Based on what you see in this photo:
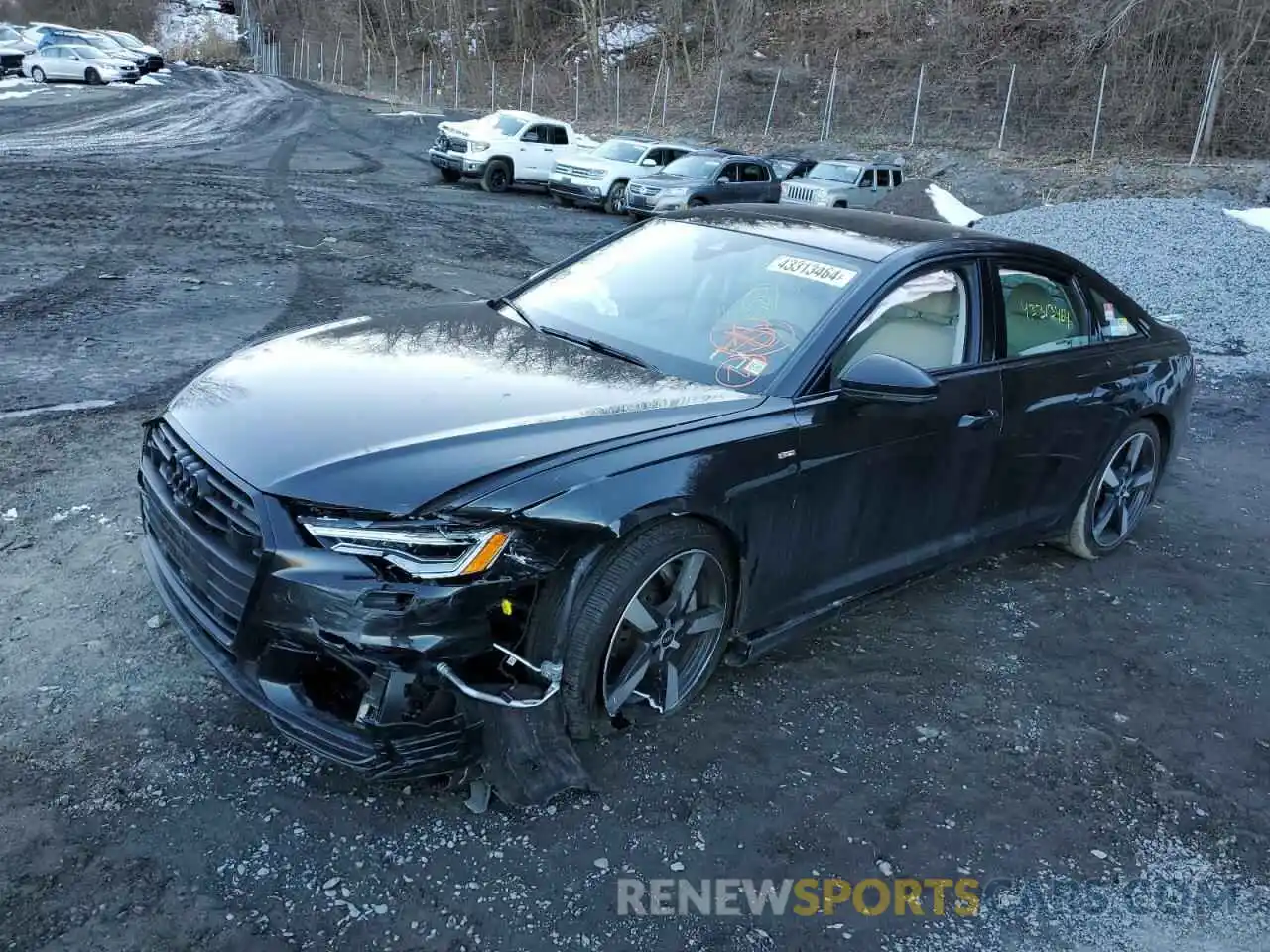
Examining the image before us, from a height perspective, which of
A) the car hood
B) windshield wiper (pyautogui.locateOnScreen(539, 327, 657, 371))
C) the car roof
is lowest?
the car hood

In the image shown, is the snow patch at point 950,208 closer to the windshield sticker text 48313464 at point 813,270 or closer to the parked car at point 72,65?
the windshield sticker text 48313464 at point 813,270

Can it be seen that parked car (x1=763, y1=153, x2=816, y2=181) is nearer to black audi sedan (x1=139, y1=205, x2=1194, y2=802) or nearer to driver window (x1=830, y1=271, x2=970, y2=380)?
black audi sedan (x1=139, y1=205, x2=1194, y2=802)

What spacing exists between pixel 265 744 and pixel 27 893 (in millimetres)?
757

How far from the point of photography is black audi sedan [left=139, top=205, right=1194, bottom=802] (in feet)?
8.99

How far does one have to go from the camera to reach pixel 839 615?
13.0 ft

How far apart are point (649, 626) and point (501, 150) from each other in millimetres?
19280

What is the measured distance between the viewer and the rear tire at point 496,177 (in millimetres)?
20828

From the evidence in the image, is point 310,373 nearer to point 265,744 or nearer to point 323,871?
point 265,744

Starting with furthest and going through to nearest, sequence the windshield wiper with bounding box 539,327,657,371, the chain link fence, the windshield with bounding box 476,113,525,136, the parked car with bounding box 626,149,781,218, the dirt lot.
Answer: the chain link fence < the windshield with bounding box 476,113,525,136 < the parked car with bounding box 626,149,781,218 < the windshield wiper with bounding box 539,327,657,371 < the dirt lot

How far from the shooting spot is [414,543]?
2729mm

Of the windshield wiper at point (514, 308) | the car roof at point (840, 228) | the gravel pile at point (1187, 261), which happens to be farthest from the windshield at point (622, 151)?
the windshield wiper at point (514, 308)

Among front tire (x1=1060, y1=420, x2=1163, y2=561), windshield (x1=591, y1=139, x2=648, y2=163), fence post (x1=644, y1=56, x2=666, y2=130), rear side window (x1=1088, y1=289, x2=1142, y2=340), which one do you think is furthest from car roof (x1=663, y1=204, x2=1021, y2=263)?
fence post (x1=644, y1=56, x2=666, y2=130)

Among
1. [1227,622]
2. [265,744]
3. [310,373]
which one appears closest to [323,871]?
[265,744]

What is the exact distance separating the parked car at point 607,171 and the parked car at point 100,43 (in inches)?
1051
